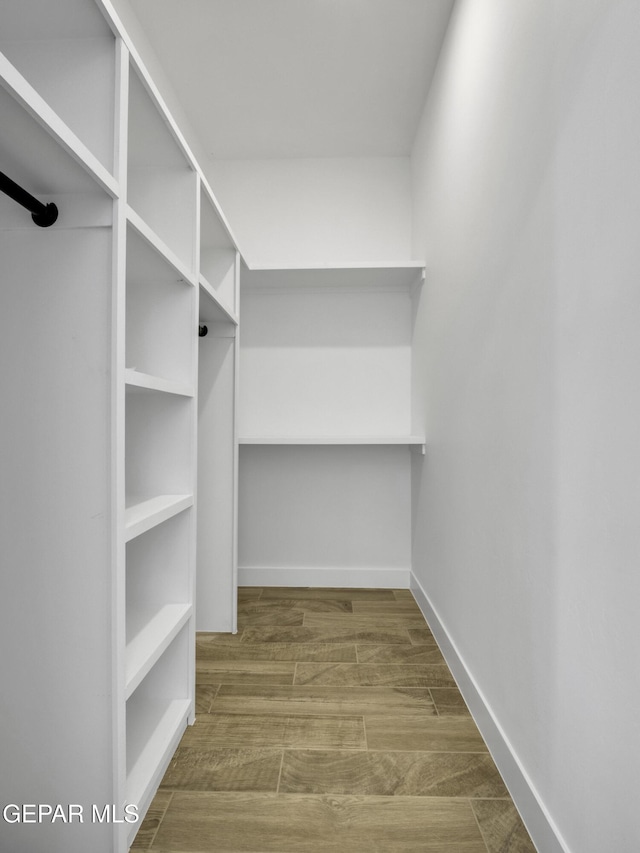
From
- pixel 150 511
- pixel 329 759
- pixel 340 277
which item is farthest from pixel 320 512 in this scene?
pixel 150 511

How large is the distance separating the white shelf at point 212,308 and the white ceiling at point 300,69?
1.03 metres

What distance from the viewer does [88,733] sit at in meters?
1.07

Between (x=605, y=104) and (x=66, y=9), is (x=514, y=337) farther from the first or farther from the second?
(x=66, y=9)

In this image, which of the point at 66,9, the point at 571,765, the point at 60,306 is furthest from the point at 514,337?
the point at 66,9

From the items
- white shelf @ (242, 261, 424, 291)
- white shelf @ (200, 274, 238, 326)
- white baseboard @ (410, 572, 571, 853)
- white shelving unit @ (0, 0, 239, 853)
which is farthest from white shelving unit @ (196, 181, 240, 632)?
white shelving unit @ (0, 0, 239, 853)

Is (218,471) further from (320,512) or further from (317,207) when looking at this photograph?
(317,207)

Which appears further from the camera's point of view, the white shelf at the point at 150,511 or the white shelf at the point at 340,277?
the white shelf at the point at 340,277

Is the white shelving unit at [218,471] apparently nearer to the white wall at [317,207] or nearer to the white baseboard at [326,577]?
the white baseboard at [326,577]

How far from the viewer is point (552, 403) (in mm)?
1131

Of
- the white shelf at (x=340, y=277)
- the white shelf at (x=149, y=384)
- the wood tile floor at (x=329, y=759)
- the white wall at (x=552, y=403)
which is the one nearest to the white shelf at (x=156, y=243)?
the white shelf at (x=149, y=384)

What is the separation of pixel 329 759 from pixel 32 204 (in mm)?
1507

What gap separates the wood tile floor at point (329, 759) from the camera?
3.95 ft

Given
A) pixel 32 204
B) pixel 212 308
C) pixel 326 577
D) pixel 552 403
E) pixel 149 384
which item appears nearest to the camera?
pixel 32 204

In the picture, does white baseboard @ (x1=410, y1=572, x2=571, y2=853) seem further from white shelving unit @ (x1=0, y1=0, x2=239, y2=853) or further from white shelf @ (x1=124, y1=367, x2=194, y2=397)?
white shelf @ (x1=124, y1=367, x2=194, y2=397)
